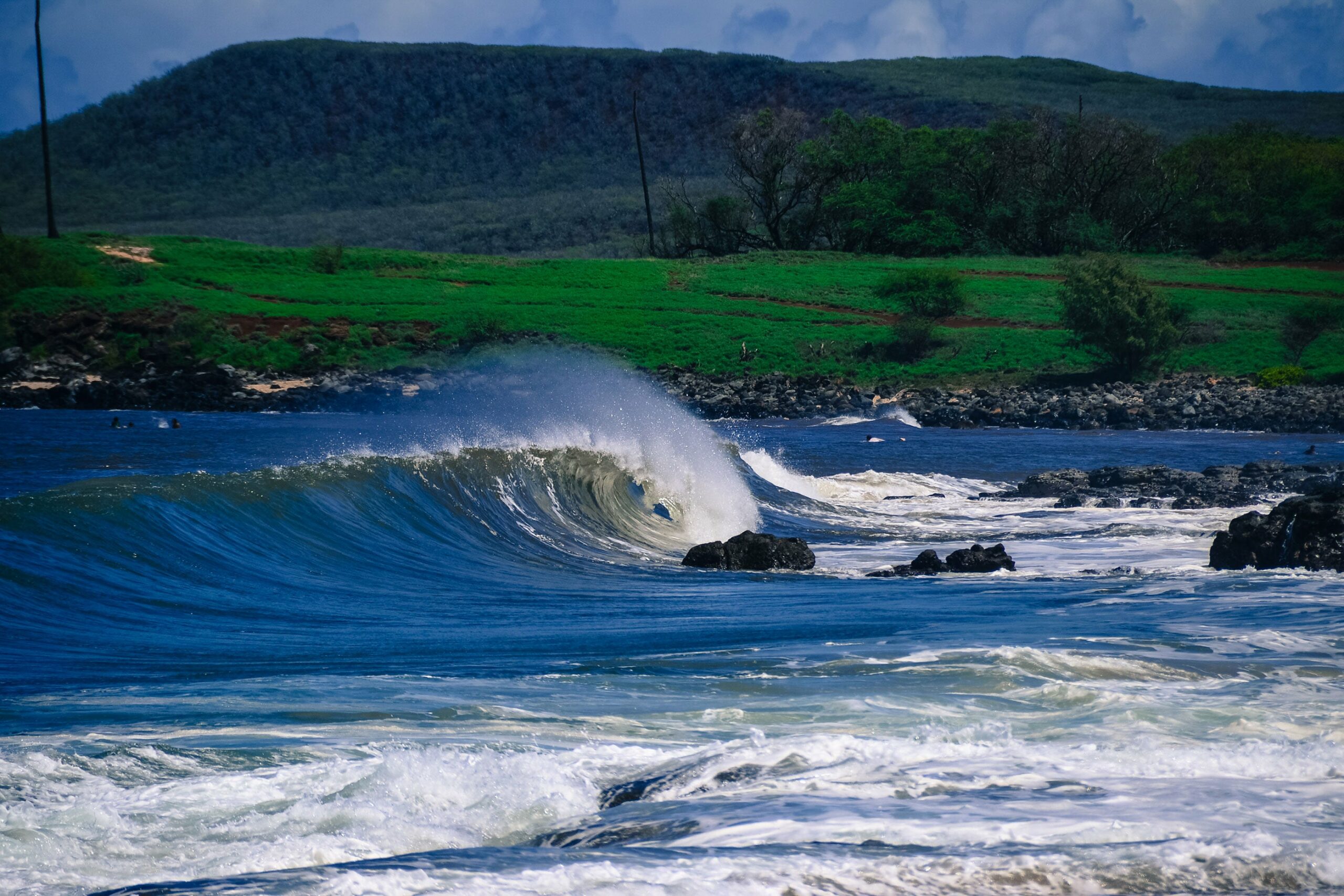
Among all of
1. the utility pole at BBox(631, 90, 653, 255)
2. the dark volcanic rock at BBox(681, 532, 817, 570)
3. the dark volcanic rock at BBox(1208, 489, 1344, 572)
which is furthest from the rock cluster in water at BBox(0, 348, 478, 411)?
the dark volcanic rock at BBox(1208, 489, 1344, 572)

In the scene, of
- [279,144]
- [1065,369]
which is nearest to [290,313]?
[1065,369]

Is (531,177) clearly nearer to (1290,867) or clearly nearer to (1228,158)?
(1228,158)

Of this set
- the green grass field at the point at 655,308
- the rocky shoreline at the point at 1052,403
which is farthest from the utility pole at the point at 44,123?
the rocky shoreline at the point at 1052,403

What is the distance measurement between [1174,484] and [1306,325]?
3709 centimetres

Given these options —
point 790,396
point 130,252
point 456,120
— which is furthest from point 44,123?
point 456,120

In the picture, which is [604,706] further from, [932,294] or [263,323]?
[932,294]

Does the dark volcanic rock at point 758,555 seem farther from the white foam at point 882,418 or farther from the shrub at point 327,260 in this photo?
the shrub at point 327,260

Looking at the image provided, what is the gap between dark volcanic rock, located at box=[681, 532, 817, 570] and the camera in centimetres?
1582

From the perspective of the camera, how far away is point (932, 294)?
2640 inches

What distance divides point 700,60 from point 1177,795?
19069 cm

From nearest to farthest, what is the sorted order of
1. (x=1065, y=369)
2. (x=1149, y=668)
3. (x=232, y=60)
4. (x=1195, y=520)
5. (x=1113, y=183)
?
(x=1149, y=668), (x=1195, y=520), (x=1065, y=369), (x=1113, y=183), (x=232, y=60)

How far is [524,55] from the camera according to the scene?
623 ft

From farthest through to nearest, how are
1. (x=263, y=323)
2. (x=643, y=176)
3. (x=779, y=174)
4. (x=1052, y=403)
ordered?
(x=643, y=176), (x=779, y=174), (x=263, y=323), (x=1052, y=403)

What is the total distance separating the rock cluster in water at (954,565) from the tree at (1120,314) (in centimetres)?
4315
